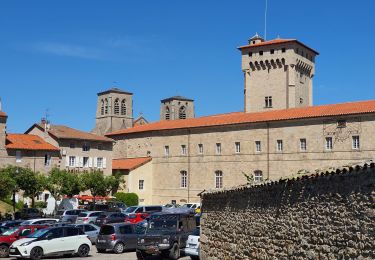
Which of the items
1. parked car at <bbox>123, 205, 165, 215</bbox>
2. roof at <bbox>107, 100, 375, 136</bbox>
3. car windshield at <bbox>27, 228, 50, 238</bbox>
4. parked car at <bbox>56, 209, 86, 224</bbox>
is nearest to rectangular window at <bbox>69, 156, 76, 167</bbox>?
roof at <bbox>107, 100, 375, 136</bbox>

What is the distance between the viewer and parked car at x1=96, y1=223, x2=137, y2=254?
88.5 feet

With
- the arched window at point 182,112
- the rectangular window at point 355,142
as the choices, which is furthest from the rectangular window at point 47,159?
the arched window at point 182,112

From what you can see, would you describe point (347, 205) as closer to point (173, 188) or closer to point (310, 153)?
point (310, 153)

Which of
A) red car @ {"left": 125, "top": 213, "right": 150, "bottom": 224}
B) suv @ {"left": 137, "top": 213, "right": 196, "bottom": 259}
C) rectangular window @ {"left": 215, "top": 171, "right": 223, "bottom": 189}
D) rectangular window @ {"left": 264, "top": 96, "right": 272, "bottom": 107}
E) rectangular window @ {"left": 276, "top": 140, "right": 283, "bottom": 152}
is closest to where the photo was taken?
suv @ {"left": 137, "top": 213, "right": 196, "bottom": 259}

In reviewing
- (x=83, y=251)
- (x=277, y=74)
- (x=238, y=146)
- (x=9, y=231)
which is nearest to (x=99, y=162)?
(x=238, y=146)

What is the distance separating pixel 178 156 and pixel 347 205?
183ft

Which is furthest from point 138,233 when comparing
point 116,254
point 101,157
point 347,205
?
point 101,157

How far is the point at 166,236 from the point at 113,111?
8712 centimetres

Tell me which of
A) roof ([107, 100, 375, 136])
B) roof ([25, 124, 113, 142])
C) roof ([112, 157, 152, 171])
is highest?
roof ([107, 100, 375, 136])

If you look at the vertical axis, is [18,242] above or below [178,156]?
below

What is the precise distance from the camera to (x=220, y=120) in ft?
208

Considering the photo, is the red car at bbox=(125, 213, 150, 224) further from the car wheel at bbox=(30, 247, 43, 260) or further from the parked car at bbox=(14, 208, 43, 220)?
the car wheel at bbox=(30, 247, 43, 260)

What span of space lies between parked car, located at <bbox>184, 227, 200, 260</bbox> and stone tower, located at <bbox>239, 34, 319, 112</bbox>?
1979 inches

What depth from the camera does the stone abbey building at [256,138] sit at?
52.3 meters
